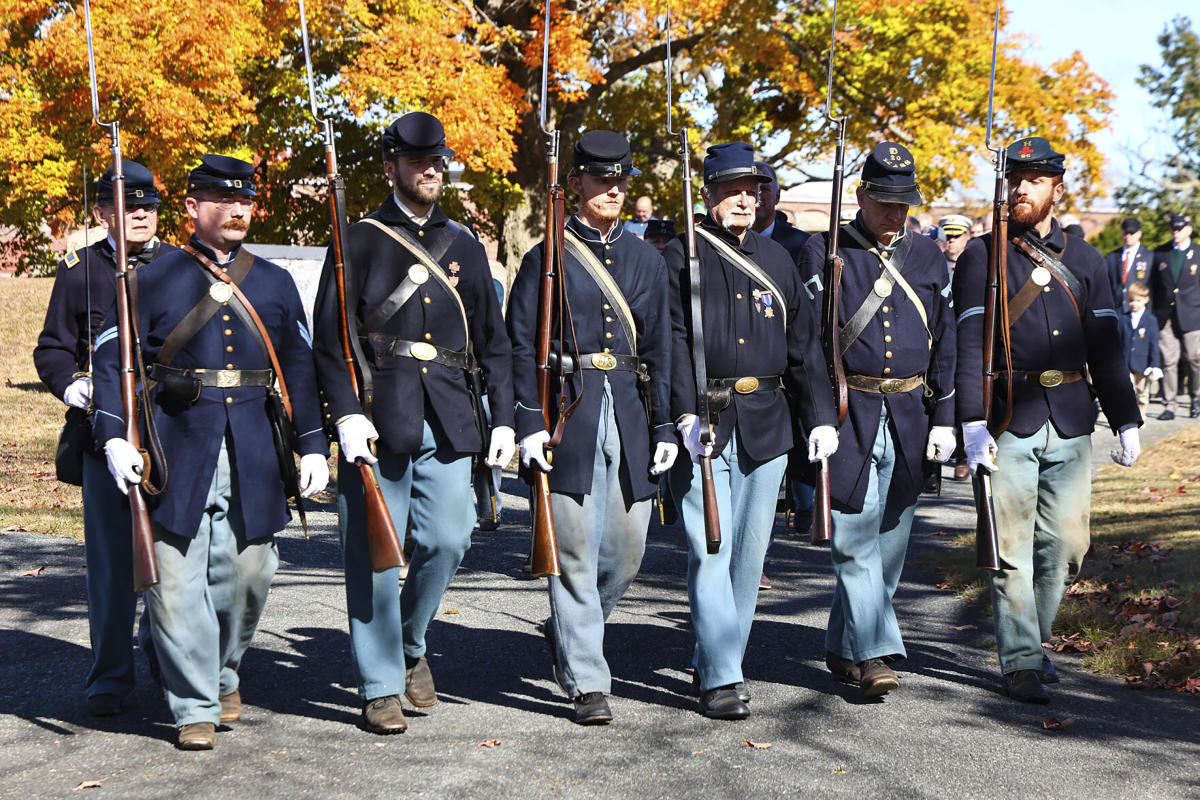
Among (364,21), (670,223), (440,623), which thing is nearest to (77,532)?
(440,623)

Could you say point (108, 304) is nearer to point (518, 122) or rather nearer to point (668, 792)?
point (668, 792)

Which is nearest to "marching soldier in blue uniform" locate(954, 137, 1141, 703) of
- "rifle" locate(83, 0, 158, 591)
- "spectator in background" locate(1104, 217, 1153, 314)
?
"rifle" locate(83, 0, 158, 591)

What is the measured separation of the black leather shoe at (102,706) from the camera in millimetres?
5441

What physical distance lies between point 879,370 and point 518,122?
1739 centimetres

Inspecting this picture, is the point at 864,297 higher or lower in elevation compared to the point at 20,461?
higher

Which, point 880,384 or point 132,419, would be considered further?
point 880,384

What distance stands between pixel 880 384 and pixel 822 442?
43 centimetres

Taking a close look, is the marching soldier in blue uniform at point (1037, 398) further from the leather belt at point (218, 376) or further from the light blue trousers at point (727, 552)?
the leather belt at point (218, 376)

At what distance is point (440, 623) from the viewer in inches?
276

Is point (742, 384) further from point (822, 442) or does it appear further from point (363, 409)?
point (363, 409)

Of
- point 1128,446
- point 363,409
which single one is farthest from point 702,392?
point 1128,446

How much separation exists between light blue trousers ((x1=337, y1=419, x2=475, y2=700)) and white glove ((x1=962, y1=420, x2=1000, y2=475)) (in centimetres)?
208

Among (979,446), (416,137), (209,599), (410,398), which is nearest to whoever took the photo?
(209,599)

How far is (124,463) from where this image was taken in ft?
16.4
